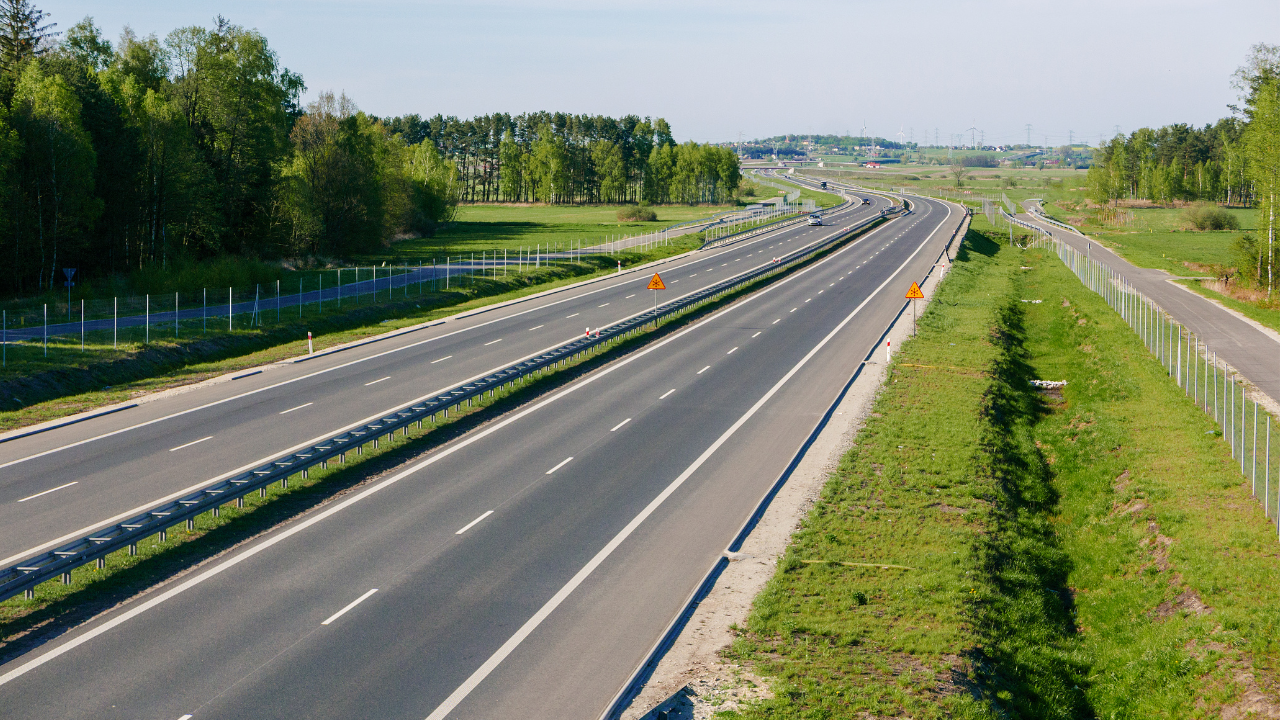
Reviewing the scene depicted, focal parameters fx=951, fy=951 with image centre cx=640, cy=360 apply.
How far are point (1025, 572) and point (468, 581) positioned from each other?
10.5 metres

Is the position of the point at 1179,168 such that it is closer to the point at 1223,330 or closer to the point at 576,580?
the point at 1223,330

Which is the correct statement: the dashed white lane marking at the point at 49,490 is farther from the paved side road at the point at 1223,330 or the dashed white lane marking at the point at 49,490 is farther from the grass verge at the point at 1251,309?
the grass verge at the point at 1251,309

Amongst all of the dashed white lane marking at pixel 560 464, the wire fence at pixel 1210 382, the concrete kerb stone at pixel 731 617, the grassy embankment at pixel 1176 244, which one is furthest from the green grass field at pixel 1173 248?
the dashed white lane marking at pixel 560 464

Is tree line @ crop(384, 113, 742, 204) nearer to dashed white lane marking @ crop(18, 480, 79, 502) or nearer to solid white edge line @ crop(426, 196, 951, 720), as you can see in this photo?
solid white edge line @ crop(426, 196, 951, 720)

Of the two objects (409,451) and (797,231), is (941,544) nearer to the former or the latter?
(409,451)

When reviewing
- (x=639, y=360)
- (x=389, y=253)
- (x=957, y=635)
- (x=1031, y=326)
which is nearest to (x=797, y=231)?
(x=389, y=253)

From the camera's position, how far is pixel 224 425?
26.0 meters

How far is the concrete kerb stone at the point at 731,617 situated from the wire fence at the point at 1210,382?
8.82 metres

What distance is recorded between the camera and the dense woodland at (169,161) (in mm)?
47344

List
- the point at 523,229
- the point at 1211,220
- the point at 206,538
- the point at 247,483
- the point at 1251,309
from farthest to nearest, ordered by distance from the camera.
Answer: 1. the point at 1211,220
2. the point at 523,229
3. the point at 1251,309
4. the point at 247,483
5. the point at 206,538

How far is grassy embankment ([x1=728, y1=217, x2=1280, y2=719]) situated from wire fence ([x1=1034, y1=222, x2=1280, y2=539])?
47cm

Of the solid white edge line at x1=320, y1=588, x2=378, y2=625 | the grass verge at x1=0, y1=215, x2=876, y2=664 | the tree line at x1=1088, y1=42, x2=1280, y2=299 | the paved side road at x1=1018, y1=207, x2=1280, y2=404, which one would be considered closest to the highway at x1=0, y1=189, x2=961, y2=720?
the solid white edge line at x1=320, y1=588, x2=378, y2=625

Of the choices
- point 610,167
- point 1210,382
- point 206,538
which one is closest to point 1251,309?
point 1210,382

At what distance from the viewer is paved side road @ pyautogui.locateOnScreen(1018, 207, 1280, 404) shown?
3228 centimetres
